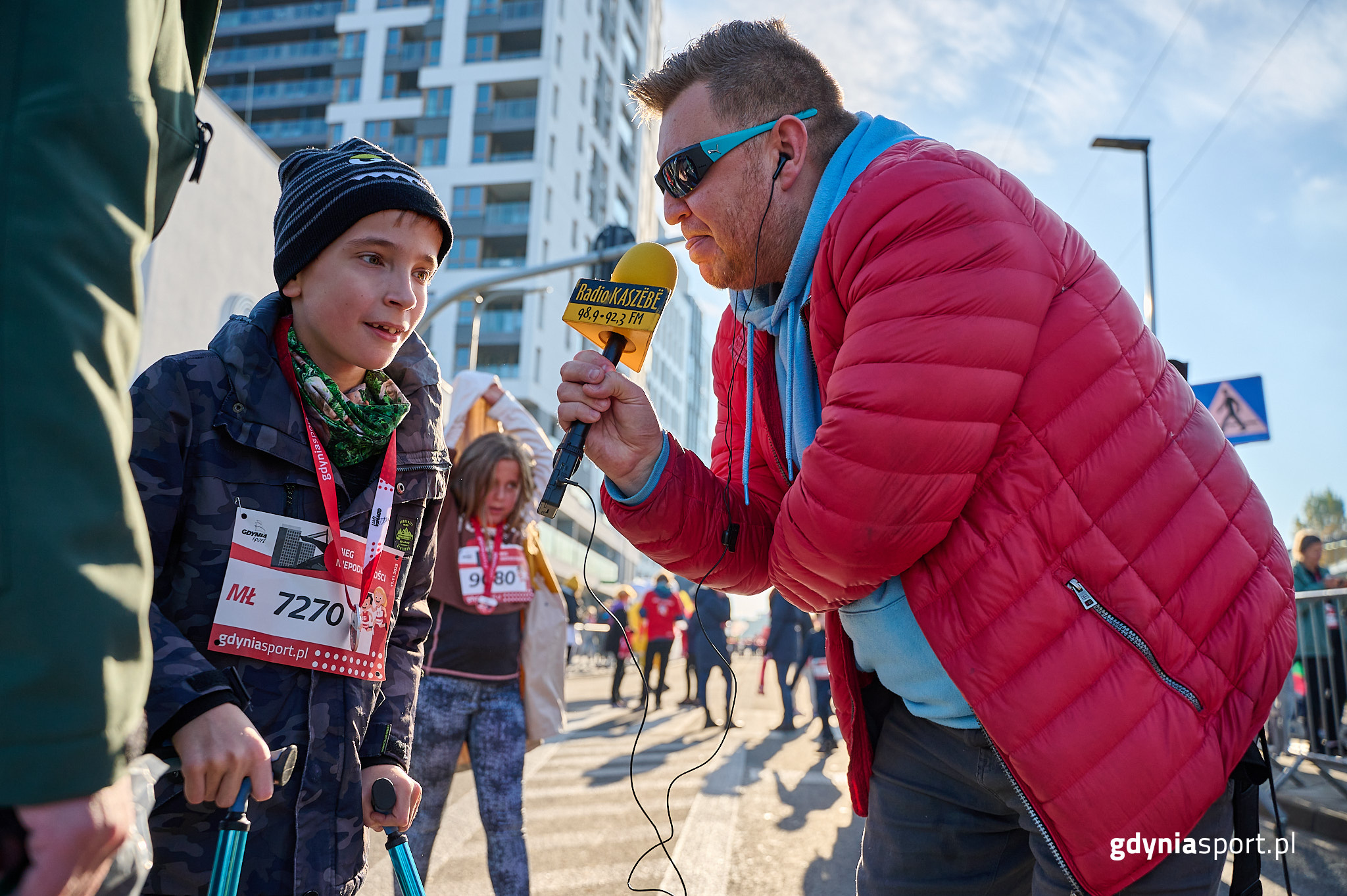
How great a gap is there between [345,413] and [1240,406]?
9.06m

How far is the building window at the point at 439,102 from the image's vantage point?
154 ft

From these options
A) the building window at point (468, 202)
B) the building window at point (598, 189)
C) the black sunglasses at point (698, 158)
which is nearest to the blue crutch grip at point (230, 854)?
the black sunglasses at point (698, 158)

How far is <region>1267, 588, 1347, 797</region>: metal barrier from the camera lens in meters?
7.66

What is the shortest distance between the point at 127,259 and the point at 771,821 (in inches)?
219

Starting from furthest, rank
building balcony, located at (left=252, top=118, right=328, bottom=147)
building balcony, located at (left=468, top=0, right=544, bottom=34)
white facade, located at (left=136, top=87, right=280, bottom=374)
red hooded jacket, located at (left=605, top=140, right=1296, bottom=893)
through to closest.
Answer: building balcony, located at (left=252, top=118, right=328, bottom=147) < building balcony, located at (left=468, top=0, right=544, bottom=34) < white facade, located at (left=136, top=87, right=280, bottom=374) < red hooded jacket, located at (left=605, top=140, right=1296, bottom=893)

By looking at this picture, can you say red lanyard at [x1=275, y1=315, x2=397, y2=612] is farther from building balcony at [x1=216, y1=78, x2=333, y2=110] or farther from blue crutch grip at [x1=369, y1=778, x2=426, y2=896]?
building balcony at [x1=216, y1=78, x2=333, y2=110]

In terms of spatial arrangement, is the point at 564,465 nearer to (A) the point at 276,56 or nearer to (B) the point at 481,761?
(B) the point at 481,761

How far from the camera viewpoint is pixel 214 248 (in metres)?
11.8

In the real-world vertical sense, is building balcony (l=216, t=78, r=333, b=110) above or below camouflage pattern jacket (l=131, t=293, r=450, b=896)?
above

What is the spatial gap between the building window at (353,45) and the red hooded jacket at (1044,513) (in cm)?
5502

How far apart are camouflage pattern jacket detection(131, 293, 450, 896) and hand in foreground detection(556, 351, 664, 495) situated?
50 centimetres

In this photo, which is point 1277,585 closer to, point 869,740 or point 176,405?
point 869,740

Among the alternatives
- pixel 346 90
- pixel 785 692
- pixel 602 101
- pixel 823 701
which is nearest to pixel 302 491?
pixel 823 701

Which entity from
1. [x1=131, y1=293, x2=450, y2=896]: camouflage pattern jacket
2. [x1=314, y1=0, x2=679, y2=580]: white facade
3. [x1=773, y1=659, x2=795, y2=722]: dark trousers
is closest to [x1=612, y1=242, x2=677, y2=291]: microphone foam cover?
[x1=131, y1=293, x2=450, y2=896]: camouflage pattern jacket
